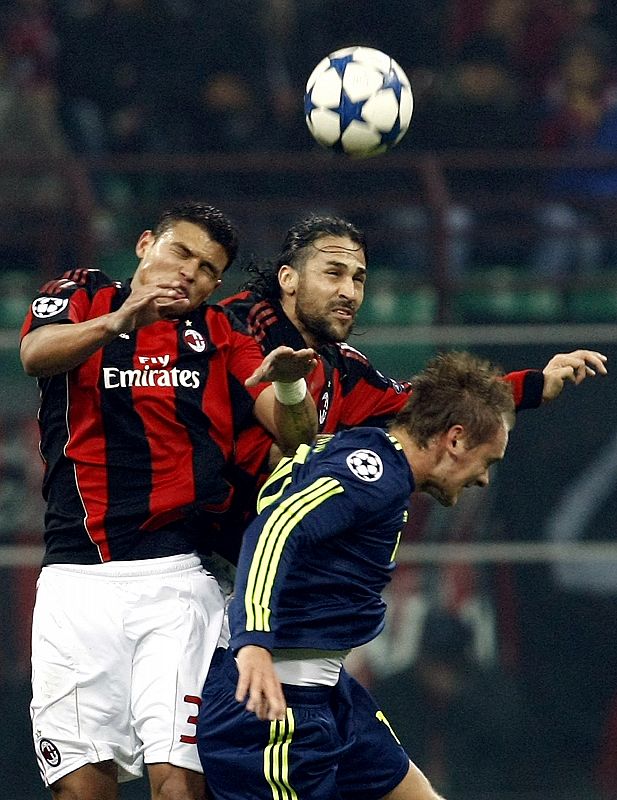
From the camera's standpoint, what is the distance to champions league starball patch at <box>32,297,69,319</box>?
12.9ft

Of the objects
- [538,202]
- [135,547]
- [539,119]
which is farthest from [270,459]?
[539,119]

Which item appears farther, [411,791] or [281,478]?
[411,791]

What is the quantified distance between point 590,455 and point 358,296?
4166 mm

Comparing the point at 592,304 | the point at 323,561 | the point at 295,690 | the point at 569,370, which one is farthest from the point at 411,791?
the point at 592,304

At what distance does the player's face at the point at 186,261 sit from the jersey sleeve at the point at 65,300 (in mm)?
136

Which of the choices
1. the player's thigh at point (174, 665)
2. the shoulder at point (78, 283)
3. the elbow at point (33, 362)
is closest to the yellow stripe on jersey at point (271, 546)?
the player's thigh at point (174, 665)

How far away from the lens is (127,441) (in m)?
3.98

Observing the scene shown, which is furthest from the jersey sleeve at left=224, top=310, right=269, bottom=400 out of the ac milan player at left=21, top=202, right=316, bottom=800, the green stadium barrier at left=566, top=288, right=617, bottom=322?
the green stadium barrier at left=566, top=288, right=617, bottom=322

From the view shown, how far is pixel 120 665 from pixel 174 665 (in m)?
0.15

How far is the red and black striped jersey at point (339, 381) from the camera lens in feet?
14.4

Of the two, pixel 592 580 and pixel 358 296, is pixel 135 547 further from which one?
pixel 592 580

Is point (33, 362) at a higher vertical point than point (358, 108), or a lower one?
lower

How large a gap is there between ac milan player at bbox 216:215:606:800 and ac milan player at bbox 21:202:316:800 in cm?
12

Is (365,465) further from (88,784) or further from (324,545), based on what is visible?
(88,784)
